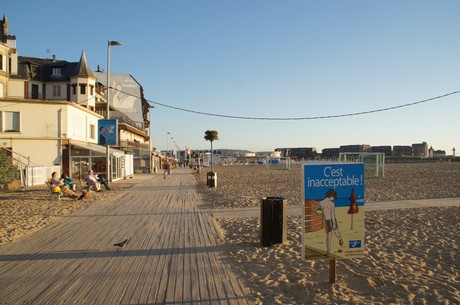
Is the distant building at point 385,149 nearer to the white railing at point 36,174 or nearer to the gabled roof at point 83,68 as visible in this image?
the gabled roof at point 83,68

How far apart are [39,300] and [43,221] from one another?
6224 mm

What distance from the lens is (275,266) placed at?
18.5 feet

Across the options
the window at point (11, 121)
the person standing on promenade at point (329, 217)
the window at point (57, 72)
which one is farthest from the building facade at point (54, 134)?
the person standing on promenade at point (329, 217)

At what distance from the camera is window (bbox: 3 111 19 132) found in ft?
74.3

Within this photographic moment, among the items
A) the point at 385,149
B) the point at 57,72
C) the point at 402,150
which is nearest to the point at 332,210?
the point at 57,72

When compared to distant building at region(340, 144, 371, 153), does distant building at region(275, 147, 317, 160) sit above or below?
below

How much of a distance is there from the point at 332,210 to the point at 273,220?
2268 mm

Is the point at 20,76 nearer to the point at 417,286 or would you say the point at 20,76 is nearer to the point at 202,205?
the point at 202,205

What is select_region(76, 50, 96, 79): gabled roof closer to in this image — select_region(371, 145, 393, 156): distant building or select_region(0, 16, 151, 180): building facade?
select_region(0, 16, 151, 180): building facade

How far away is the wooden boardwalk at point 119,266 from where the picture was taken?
435 centimetres

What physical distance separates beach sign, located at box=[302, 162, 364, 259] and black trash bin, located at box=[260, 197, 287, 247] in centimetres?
207

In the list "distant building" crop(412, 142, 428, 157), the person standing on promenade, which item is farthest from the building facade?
"distant building" crop(412, 142, 428, 157)

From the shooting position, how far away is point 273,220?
6.84 m

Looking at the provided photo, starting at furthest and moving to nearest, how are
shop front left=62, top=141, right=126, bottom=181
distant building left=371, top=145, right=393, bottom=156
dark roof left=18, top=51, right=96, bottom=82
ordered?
distant building left=371, top=145, right=393, bottom=156, dark roof left=18, top=51, right=96, bottom=82, shop front left=62, top=141, right=126, bottom=181
